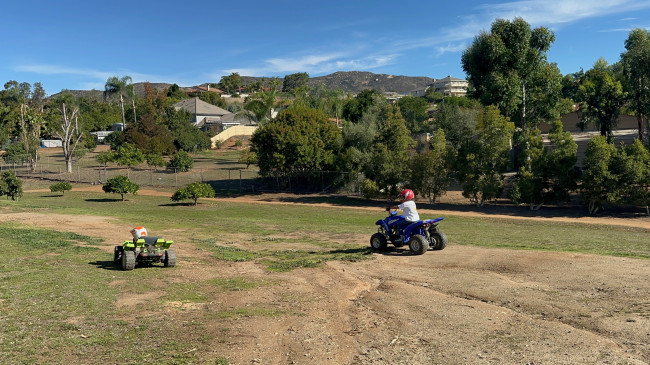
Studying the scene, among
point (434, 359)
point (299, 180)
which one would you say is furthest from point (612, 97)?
point (434, 359)

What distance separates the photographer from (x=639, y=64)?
3791 centimetres

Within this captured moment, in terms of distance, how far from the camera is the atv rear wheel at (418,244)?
13680 millimetres

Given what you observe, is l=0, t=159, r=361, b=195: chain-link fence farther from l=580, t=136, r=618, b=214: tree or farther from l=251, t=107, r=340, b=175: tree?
l=580, t=136, r=618, b=214: tree

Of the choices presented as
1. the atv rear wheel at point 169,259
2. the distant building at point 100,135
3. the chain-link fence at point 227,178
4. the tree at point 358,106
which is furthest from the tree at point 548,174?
the distant building at point 100,135

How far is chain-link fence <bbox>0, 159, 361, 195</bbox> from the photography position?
43.1 m

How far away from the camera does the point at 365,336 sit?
24.0 feet

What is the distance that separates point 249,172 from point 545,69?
Answer: 1183 inches

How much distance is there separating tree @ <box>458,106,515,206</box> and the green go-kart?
2544 cm

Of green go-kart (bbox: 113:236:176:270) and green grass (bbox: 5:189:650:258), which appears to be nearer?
green go-kart (bbox: 113:236:176:270)

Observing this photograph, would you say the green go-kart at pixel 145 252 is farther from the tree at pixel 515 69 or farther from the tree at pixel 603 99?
the tree at pixel 603 99

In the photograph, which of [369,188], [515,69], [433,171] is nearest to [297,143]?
[369,188]

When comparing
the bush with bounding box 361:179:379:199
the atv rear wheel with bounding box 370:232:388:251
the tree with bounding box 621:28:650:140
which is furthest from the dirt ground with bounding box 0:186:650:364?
the tree with bounding box 621:28:650:140

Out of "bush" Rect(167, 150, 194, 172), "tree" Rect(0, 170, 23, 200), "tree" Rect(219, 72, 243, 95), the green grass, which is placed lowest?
the green grass

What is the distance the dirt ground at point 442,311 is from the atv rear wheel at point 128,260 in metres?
1.00
